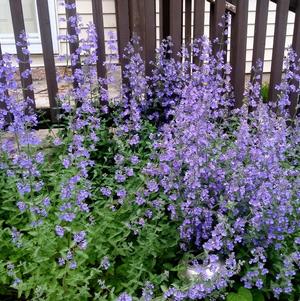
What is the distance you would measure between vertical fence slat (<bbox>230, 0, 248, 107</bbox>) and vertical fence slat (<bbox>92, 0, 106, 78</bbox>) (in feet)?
3.49

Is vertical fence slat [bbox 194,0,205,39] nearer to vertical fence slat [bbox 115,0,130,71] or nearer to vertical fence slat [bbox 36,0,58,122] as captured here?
vertical fence slat [bbox 115,0,130,71]

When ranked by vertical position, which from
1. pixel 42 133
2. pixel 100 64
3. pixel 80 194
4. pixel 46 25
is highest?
pixel 46 25

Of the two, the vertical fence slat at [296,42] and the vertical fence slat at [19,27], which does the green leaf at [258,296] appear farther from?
the vertical fence slat at [19,27]

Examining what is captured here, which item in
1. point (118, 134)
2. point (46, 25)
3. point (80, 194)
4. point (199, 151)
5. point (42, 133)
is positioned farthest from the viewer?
point (42, 133)

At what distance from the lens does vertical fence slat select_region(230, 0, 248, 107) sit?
→ 140 inches

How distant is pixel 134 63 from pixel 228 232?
151 centimetres

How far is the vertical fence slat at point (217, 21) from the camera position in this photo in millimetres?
3525

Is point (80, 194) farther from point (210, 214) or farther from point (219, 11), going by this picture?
point (219, 11)

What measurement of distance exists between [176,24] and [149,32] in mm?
221

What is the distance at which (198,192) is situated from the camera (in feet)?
7.91

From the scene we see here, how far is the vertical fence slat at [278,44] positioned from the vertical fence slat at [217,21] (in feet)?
1.56

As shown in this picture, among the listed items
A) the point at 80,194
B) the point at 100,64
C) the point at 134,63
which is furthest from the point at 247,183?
the point at 100,64

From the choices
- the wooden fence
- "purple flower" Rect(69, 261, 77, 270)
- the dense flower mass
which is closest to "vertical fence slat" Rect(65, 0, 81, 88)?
the wooden fence

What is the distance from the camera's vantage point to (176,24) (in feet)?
11.5
